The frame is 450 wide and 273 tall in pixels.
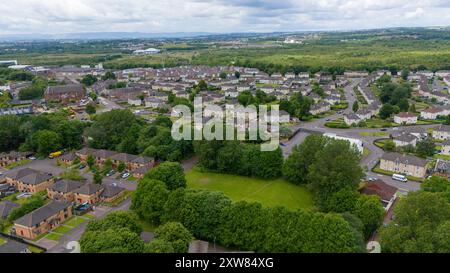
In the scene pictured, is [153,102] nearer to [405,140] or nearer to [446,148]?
[405,140]

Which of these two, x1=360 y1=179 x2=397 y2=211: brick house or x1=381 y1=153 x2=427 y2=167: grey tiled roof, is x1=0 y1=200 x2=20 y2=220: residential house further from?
x1=381 y1=153 x2=427 y2=167: grey tiled roof

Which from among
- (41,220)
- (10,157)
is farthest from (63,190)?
(10,157)

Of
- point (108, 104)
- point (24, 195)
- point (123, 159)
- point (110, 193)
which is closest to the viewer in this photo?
point (110, 193)

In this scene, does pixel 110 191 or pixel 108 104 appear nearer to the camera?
pixel 110 191

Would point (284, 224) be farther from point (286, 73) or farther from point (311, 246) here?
point (286, 73)

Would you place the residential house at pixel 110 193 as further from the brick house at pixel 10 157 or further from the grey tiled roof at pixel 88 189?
the brick house at pixel 10 157

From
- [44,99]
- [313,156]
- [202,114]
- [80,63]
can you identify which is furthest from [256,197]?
[80,63]
